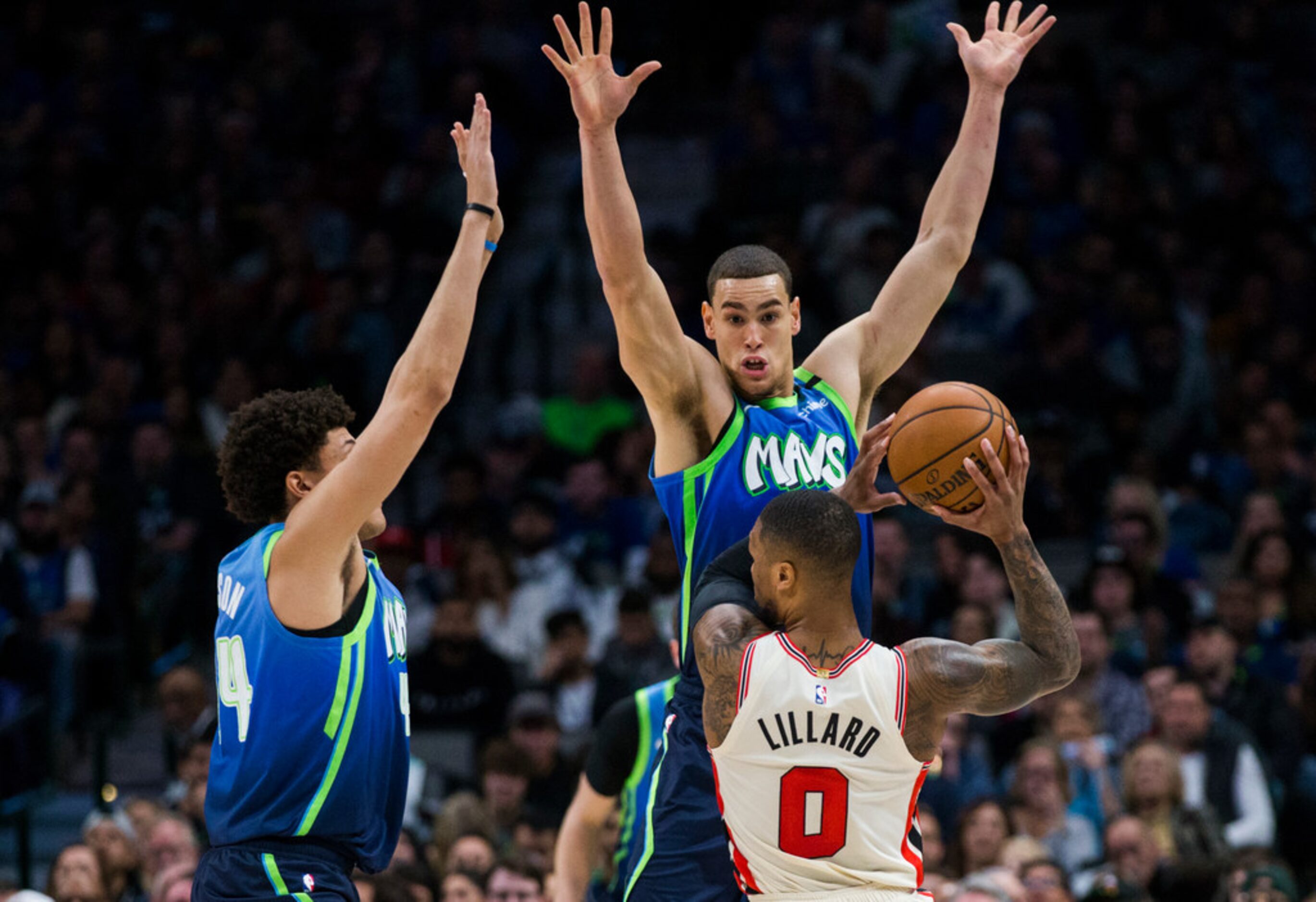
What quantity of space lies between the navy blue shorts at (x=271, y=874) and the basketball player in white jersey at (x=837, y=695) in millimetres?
1081

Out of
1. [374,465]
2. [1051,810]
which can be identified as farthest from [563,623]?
[374,465]

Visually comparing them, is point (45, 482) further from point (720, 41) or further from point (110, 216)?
point (720, 41)

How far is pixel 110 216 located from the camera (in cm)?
1558

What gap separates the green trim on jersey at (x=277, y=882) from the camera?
15.0 feet

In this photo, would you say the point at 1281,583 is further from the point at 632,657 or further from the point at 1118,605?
the point at 632,657

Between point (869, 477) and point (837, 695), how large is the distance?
81cm

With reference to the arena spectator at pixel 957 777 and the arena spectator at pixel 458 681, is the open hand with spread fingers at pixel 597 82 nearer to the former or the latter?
the arena spectator at pixel 957 777

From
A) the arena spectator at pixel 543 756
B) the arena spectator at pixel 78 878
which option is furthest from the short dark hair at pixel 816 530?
the arena spectator at pixel 543 756

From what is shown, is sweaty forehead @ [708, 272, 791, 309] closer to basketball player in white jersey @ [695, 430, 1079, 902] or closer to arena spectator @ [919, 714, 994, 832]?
basketball player in white jersey @ [695, 430, 1079, 902]

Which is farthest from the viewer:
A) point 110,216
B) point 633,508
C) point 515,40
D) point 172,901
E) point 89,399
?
point 515,40

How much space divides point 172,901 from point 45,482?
5.81 m

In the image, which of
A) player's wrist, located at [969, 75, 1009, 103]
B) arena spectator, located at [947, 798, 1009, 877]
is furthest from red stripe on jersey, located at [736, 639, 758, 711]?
arena spectator, located at [947, 798, 1009, 877]

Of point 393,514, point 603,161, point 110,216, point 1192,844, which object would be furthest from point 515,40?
point 603,161

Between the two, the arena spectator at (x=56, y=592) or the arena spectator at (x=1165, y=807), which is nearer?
the arena spectator at (x=1165, y=807)
